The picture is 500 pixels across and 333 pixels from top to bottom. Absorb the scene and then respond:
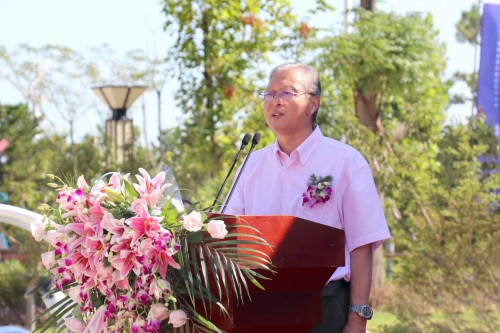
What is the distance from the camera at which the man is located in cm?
383

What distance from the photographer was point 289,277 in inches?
130

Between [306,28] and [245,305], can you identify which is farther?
[306,28]

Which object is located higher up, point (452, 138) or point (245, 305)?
point (245, 305)

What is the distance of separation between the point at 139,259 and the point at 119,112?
Result: 1096 centimetres

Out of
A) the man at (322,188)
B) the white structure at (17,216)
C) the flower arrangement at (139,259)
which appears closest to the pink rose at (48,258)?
the flower arrangement at (139,259)

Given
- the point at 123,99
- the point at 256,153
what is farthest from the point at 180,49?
the point at 256,153

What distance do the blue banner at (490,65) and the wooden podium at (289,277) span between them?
30.7ft

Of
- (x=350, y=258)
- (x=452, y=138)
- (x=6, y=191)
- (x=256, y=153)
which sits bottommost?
(x=6, y=191)

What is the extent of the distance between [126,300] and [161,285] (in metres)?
0.12

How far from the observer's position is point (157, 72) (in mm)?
35281

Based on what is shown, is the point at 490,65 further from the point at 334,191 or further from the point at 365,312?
the point at 365,312

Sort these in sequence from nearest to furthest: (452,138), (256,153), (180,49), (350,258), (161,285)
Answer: (161,285) → (350,258) → (256,153) → (452,138) → (180,49)

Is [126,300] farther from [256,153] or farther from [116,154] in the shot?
[116,154]

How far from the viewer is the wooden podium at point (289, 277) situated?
321cm
